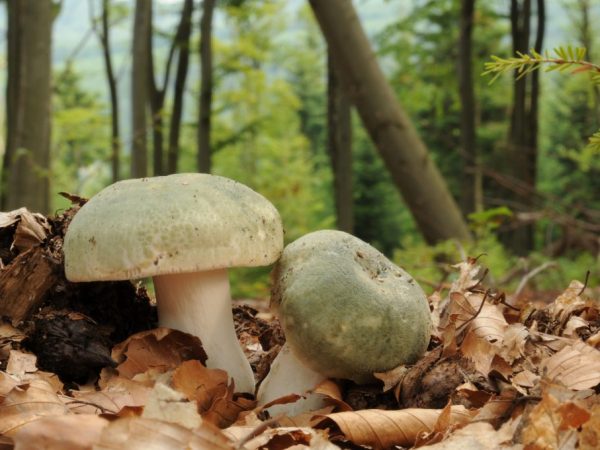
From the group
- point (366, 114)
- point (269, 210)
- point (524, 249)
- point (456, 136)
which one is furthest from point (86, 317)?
point (456, 136)

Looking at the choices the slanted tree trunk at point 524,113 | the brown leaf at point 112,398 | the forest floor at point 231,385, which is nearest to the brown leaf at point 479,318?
the forest floor at point 231,385

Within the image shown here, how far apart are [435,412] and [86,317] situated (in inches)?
50.5

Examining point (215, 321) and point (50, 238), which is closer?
point (215, 321)

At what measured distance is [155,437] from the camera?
1.46 m

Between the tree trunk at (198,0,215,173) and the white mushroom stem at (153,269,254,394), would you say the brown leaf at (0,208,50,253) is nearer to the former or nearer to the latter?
the white mushroom stem at (153,269,254,394)

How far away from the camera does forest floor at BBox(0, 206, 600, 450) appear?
1.54 m

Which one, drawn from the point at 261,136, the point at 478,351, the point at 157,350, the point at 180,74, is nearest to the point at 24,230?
the point at 157,350

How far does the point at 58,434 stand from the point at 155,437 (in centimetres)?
26

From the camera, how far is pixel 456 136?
89.1ft

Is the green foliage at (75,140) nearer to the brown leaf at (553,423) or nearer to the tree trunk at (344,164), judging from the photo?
the tree trunk at (344,164)

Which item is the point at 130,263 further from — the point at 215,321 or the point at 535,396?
the point at 535,396

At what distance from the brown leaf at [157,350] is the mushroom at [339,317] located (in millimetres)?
298

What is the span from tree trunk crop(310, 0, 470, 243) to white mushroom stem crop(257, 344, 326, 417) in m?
3.70

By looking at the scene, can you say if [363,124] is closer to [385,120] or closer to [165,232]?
[385,120]
